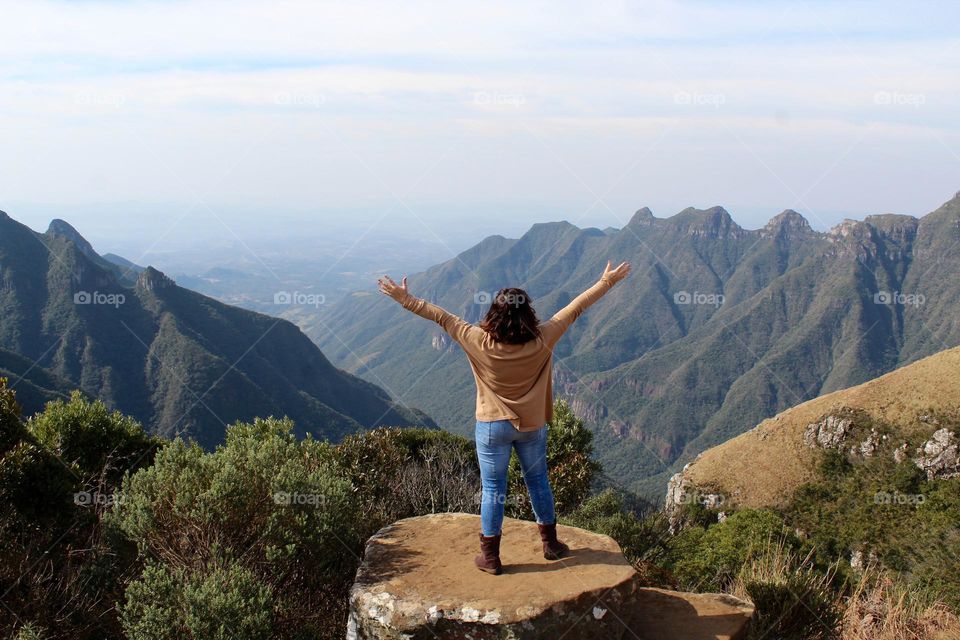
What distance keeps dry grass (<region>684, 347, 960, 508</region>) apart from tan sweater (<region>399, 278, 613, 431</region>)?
57.5 m

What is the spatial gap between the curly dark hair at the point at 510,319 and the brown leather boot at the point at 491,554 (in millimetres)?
1879

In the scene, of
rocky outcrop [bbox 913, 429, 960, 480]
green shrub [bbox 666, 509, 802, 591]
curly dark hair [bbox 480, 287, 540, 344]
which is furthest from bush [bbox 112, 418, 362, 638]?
rocky outcrop [bbox 913, 429, 960, 480]

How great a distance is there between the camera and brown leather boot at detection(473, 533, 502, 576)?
6.36 meters

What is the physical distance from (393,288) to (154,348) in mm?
114268

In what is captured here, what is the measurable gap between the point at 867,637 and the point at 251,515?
6373mm

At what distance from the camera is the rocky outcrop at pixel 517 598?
225 inches

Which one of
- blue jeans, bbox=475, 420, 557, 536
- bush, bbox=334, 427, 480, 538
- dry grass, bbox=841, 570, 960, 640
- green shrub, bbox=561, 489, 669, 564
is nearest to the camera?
blue jeans, bbox=475, 420, 557, 536

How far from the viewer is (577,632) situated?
5.87 m

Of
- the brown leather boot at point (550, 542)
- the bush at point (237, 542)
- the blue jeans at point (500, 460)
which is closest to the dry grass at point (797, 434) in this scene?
the brown leather boot at point (550, 542)

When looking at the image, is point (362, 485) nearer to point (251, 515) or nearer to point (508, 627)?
point (251, 515)

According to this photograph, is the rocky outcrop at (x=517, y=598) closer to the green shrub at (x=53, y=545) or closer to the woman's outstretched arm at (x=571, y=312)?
the woman's outstretched arm at (x=571, y=312)

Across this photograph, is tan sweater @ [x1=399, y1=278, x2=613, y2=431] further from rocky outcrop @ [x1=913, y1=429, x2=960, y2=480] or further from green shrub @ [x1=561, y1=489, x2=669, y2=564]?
rocky outcrop @ [x1=913, y1=429, x2=960, y2=480]

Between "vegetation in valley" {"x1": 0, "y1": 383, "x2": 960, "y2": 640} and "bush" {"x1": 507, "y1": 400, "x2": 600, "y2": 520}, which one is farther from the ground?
"vegetation in valley" {"x1": 0, "y1": 383, "x2": 960, "y2": 640}

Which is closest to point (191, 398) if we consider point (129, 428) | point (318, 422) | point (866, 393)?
point (318, 422)
